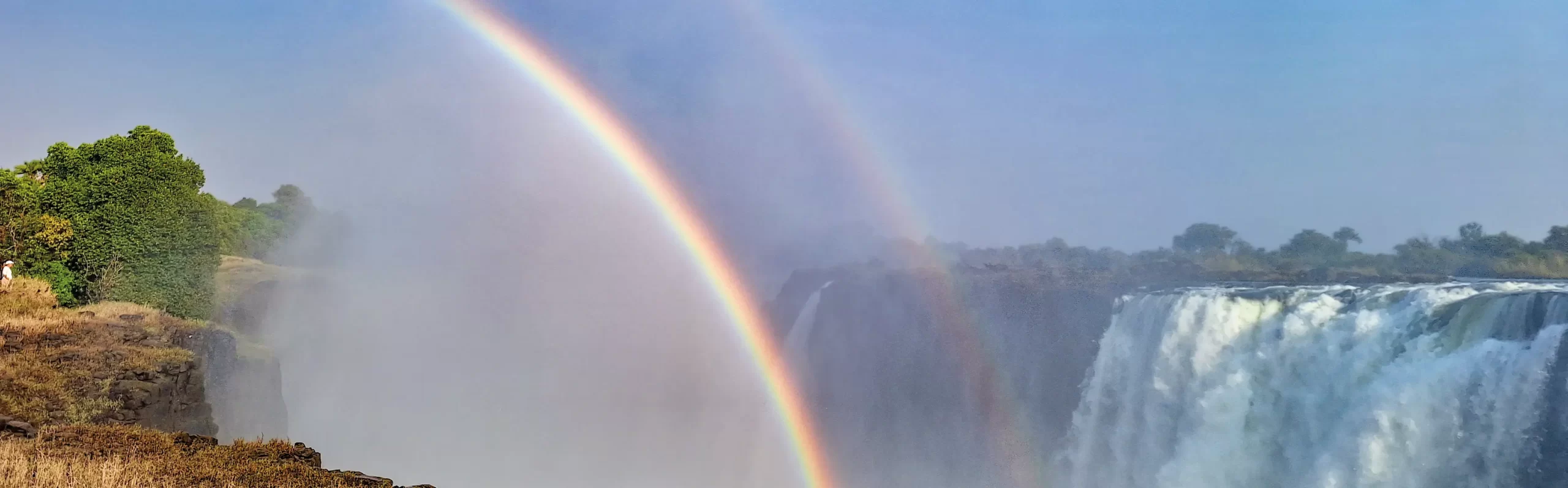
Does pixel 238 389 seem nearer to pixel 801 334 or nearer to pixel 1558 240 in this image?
pixel 801 334

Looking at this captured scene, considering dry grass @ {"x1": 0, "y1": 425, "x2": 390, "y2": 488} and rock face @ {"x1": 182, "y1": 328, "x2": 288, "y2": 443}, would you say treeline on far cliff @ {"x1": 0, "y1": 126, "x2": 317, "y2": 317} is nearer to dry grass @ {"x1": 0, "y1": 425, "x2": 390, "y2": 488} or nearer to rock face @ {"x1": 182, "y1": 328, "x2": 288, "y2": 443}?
rock face @ {"x1": 182, "y1": 328, "x2": 288, "y2": 443}

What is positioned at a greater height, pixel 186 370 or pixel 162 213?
pixel 162 213

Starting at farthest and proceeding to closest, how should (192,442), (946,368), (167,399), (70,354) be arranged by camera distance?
(946,368) < (167,399) < (70,354) < (192,442)

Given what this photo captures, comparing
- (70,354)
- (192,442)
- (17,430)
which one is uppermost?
(70,354)

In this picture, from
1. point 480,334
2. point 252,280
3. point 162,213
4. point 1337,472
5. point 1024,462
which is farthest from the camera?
point 480,334

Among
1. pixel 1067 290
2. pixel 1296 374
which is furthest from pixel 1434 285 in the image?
pixel 1067 290

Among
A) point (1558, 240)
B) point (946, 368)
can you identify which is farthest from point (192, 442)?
point (1558, 240)

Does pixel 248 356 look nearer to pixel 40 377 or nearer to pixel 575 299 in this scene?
pixel 40 377

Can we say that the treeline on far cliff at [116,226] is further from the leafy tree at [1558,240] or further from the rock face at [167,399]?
the leafy tree at [1558,240]
